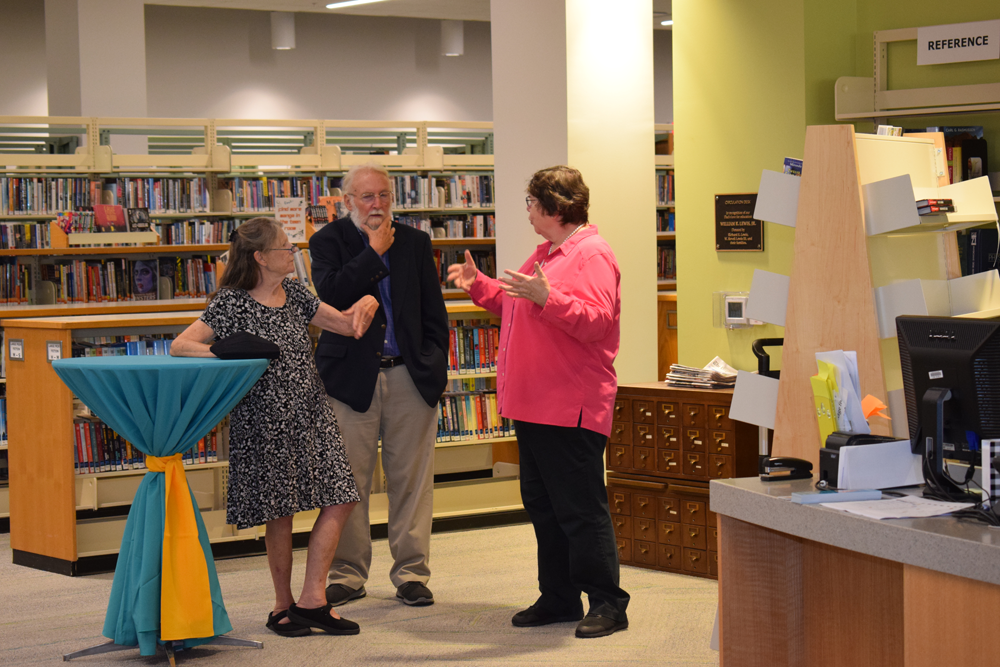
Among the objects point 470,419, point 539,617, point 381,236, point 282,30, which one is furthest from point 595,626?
point 282,30

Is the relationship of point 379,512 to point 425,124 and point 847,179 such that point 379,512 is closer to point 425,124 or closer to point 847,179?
point 847,179

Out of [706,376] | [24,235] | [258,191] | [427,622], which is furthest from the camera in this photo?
[258,191]

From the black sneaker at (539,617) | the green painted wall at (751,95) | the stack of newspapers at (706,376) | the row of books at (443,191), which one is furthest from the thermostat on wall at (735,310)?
the row of books at (443,191)

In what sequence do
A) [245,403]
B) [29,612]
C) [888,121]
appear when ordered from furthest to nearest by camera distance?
1. [888,121]
2. [29,612]
3. [245,403]

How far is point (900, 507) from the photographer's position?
209 centimetres

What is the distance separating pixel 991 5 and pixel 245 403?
11.8ft

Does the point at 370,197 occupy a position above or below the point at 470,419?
above

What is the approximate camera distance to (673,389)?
4.32 m

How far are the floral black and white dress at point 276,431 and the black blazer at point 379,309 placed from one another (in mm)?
282

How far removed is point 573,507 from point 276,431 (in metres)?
1.02

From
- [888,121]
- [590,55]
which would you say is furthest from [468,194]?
[888,121]

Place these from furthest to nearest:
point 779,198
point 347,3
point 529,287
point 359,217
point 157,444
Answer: point 347,3
point 359,217
point 157,444
point 529,287
point 779,198

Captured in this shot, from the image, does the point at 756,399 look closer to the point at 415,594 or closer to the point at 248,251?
the point at 415,594

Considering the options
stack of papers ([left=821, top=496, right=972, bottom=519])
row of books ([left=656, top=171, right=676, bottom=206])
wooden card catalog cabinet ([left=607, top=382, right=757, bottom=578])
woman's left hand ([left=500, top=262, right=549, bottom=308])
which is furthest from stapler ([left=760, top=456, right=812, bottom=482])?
row of books ([left=656, top=171, right=676, bottom=206])
